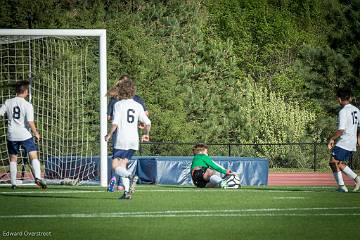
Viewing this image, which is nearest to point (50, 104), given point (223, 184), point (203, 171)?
point (203, 171)

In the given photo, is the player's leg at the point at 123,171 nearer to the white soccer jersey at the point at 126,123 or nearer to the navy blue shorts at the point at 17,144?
the white soccer jersey at the point at 126,123

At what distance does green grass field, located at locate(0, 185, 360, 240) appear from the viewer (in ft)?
44.8

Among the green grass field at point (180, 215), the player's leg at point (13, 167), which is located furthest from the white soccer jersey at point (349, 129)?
the player's leg at point (13, 167)

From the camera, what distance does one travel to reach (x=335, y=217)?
52.7ft

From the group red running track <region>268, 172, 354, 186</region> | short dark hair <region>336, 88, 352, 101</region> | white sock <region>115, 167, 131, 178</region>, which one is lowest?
red running track <region>268, 172, 354, 186</region>

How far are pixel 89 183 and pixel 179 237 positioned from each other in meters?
13.1

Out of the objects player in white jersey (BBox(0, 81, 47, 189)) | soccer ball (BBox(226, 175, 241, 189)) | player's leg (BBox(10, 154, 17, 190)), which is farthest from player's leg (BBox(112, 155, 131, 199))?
soccer ball (BBox(226, 175, 241, 189))

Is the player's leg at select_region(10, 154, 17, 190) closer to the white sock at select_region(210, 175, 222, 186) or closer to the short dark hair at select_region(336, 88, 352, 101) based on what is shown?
the white sock at select_region(210, 175, 222, 186)

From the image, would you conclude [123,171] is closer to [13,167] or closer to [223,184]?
[13,167]

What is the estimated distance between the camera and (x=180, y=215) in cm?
1623

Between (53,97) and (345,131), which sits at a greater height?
(53,97)

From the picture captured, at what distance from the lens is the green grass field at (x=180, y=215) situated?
1366cm

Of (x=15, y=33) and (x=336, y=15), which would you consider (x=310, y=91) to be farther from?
(x=15, y=33)

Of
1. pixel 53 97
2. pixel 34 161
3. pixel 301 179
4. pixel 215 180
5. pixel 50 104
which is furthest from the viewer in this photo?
pixel 301 179
